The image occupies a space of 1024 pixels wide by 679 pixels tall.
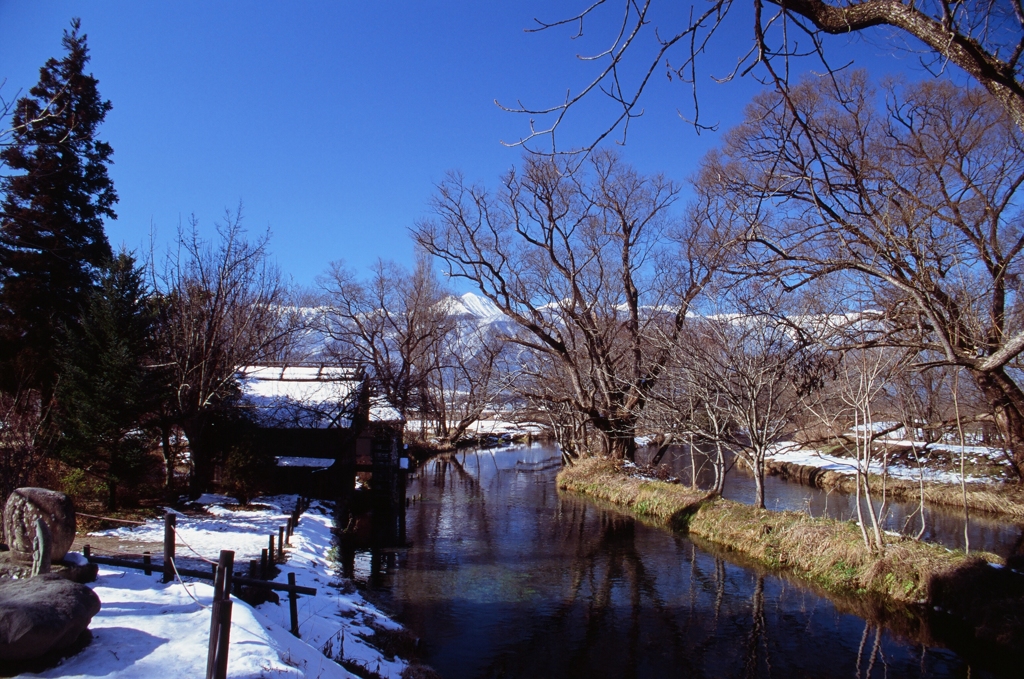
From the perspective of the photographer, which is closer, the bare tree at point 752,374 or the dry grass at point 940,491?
the bare tree at point 752,374

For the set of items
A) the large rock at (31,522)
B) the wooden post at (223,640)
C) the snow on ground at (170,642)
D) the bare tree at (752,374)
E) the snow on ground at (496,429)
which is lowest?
the snow on ground at (170,642)

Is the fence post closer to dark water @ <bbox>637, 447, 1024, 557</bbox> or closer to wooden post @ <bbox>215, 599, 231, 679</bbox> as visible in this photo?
wooden post @ <bbox>215, 599, 231, 679</bbox>

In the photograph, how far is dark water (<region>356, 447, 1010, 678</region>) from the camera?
918cm

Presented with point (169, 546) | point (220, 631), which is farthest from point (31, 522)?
point (220, 631)

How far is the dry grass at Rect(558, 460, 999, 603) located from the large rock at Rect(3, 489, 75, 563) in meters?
12.0

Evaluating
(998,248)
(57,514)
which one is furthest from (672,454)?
(57,514)

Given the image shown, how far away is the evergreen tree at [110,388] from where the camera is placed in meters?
15.4

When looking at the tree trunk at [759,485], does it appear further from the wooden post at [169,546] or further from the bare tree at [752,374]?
the wooden post at [169,546]

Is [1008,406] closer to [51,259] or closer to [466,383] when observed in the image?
[466,383]

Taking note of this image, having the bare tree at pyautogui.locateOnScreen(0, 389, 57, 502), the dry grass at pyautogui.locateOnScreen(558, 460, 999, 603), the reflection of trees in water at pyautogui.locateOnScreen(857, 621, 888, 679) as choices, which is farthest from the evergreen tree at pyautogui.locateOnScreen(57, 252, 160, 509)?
the reflection of trees in water at pyautogui.locateOnScreen(857, 621, 888, 679)

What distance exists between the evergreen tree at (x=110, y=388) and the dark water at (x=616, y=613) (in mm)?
6339

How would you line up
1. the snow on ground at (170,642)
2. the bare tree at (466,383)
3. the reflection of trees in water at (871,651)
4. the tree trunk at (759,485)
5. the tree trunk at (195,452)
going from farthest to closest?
the bare tree at (466,383) → the tree trunk at (195,452) → the tree trunk at (759,485) → the reflection of trees in water at (871,651) → the snow on ground at (170,642)

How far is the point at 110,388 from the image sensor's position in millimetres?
15750

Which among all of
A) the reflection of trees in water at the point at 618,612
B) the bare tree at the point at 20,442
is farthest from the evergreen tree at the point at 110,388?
the reflection of trees in water at the point at 618,612
